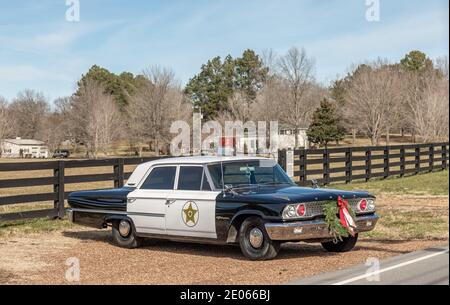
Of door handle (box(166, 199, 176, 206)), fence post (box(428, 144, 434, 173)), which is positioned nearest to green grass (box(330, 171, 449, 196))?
fence post (box(428, 144, 434, 173))

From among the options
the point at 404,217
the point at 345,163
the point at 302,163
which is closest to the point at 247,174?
the point at 404,217

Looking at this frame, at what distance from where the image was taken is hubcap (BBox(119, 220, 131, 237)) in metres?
10.6

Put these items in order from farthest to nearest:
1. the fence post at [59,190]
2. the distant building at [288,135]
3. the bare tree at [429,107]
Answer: the distant building at [288,135] → the bare tree at [429,107] → the fence post at [59,190]

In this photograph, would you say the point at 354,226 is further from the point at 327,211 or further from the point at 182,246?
the point at 182,246

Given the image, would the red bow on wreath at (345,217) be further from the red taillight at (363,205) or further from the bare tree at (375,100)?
the bare tree at (375,100)

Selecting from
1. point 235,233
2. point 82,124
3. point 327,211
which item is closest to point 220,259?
point 235,233

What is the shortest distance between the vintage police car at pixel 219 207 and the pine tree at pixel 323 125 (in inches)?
2980

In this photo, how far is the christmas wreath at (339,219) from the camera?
9.05 metres

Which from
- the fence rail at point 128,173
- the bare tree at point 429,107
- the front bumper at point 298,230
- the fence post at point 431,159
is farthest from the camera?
the bare tree at point 429,107

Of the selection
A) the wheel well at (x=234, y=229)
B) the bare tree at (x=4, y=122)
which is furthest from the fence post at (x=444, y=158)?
the bare tree at (x=4, y=122)

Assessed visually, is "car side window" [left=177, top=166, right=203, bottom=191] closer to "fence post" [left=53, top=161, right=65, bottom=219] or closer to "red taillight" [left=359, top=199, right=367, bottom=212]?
"red taillight" [left=359, top=199, right=367, bottom=212]

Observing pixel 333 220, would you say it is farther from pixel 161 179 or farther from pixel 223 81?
pixel 223 81

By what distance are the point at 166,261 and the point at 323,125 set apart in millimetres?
77329
